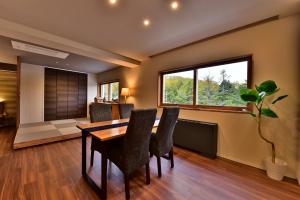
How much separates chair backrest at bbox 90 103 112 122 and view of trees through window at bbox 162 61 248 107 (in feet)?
5.67

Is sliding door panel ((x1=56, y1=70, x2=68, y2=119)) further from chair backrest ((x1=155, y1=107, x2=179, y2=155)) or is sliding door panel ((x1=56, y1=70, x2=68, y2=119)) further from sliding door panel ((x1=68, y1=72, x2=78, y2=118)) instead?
chair backrest ((x1=155, y1=107, x2=179, y2=155))

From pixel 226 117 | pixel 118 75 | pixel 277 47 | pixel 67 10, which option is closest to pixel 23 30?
pixel 67 10

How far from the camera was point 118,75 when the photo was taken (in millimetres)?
5340

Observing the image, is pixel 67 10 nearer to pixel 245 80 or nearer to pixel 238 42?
pixel 238 42

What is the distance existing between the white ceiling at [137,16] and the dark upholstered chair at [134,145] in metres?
1.48

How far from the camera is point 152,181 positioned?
6.20 feet

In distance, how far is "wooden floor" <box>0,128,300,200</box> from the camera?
1621mm

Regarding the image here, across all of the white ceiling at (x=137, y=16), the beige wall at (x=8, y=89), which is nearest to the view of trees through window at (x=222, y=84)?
the white ceiling at (x=137, y=16)

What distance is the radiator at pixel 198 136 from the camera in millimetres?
2574

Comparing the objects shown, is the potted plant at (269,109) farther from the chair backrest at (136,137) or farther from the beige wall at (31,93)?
the beige wall at (31,93)

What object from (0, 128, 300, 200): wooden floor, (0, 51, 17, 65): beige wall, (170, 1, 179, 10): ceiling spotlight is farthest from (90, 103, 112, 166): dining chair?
(0, 51, 17, 65): beige wall

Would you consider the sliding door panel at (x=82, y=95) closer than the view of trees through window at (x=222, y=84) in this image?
No

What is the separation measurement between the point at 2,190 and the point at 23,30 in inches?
94.5

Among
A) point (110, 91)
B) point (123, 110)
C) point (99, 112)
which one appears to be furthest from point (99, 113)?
point (110, 91)
